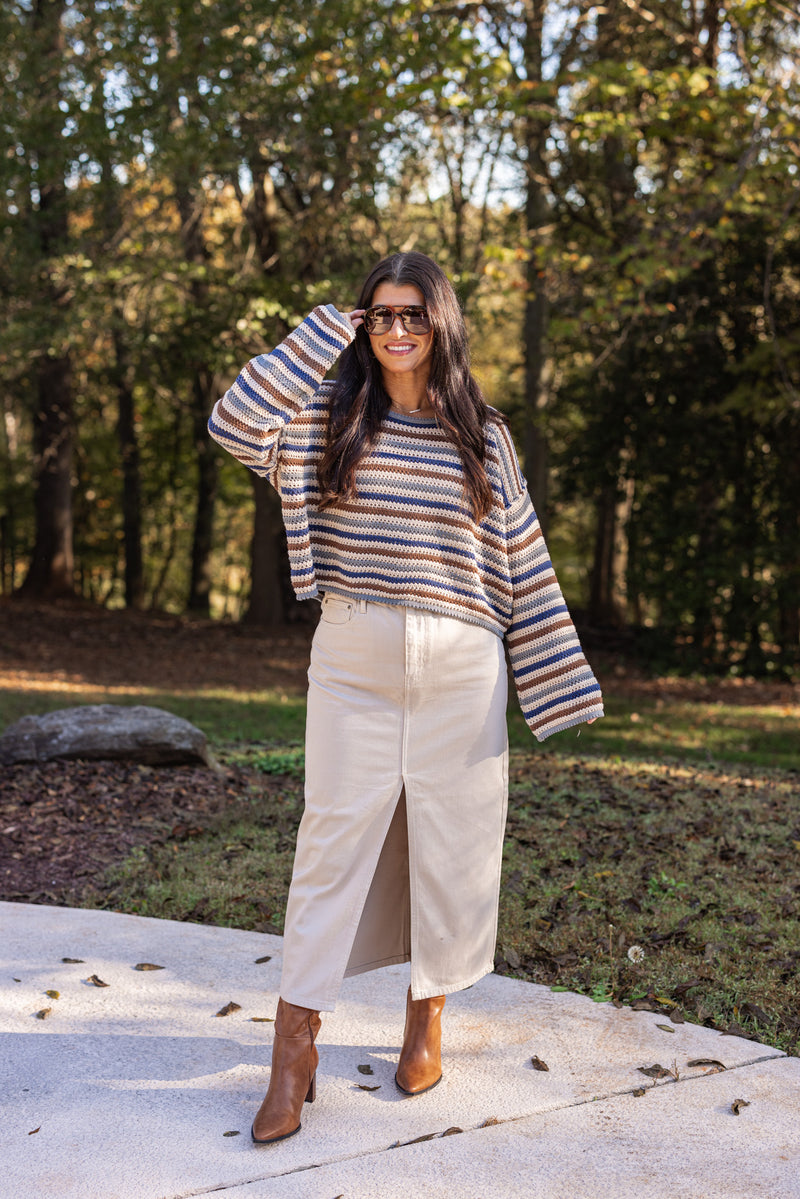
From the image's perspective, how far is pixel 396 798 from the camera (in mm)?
2779

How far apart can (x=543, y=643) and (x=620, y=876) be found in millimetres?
2221

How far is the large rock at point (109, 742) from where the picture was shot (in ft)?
21.3

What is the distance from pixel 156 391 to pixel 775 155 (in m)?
11.1

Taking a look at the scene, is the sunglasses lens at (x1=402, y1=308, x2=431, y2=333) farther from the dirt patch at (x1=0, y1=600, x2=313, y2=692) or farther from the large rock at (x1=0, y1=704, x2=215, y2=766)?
the dirt patch at (x1=0, y1=600, x2=313, y2=692)

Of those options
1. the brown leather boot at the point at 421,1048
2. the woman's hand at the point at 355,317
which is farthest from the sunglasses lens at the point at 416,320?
the brown leather boot at the point at 421,1048

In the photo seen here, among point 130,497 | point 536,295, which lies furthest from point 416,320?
point 130,497

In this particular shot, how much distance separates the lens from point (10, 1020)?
3297 millimetres

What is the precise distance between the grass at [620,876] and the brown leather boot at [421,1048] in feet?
2.74

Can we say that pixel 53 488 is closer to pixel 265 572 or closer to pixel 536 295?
pixel 265 572

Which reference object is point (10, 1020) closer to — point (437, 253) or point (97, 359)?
point (437, 253)

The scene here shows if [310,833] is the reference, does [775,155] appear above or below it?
above

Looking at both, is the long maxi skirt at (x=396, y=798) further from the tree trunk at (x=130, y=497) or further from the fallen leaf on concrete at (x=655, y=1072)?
the tree trunk at (x=130, y=497)

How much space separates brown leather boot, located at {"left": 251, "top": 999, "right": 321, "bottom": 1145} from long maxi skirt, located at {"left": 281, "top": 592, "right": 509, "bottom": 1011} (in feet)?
0.25

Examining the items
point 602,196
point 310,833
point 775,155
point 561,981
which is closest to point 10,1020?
point 310,833
